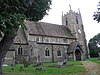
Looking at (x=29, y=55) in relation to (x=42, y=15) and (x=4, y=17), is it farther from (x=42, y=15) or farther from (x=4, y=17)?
(x=4, y=17)

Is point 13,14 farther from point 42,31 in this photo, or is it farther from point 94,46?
point 94,46

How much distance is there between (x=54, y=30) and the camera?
45.5 metres

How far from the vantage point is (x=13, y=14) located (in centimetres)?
1213

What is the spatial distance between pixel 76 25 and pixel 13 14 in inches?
1600

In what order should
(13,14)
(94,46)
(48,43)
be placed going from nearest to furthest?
(13,14)
(48,43)
(94,46)

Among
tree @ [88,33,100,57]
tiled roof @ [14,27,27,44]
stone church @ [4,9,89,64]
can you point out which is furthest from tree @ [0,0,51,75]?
tree @ [88,33,100,57]

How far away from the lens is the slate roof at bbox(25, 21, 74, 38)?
4028cm

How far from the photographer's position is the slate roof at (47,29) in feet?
132

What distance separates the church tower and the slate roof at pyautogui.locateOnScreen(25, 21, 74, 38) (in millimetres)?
1922

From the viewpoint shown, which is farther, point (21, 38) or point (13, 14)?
point (21, 38)

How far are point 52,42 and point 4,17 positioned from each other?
3100cm

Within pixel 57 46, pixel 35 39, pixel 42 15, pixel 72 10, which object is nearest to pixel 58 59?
pixel 57 46

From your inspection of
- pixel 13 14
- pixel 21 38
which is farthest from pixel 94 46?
pixel 13 14

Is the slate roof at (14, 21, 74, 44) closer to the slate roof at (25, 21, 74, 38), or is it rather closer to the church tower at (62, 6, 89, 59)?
the slate roof at (25, 21, 74, 38)
